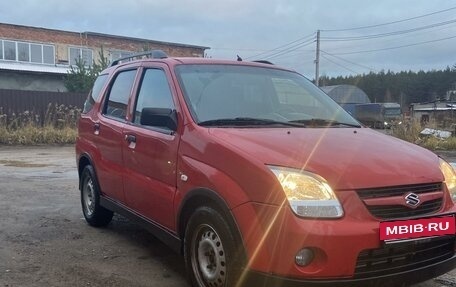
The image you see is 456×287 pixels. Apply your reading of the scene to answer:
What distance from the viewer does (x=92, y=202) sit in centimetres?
598

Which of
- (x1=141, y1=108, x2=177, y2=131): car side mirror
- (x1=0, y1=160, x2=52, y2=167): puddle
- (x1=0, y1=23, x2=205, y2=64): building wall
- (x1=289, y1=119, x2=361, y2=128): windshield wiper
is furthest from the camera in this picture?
(x1=0, y1=23, x2=205, y2=64): building wall

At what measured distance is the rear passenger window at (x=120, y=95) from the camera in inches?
202

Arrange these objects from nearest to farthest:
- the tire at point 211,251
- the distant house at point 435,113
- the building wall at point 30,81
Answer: the tire at point 211,251, the distant house at point 435,113, the building wall at point 30,81

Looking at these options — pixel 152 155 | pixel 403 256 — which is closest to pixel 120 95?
pixel 152 155

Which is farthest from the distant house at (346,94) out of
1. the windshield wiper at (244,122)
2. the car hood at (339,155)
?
the car hood at (339,155)

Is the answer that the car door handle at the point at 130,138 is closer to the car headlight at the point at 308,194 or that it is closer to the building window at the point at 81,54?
the car headlight at the point at 308,194

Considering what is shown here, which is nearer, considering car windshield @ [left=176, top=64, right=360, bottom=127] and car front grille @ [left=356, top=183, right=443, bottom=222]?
car front grille @ [left=356, top=183, right=443, bottom=222]

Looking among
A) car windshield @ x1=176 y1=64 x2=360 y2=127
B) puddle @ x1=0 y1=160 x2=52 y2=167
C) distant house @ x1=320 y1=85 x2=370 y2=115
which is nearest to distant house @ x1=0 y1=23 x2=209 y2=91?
distant house @ x1=320 y1=85 x2=370 y2=115

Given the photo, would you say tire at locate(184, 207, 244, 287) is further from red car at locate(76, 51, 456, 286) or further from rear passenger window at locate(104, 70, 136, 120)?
rear passenger window at locate(104, 70, 136, 120)

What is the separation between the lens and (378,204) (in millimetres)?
3070

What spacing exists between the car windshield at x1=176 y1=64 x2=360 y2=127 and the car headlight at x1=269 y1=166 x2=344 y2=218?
0.95 m

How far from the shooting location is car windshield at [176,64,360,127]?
4062 millimetres

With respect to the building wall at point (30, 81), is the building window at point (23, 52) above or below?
above

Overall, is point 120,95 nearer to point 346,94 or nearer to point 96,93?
point 96,93
